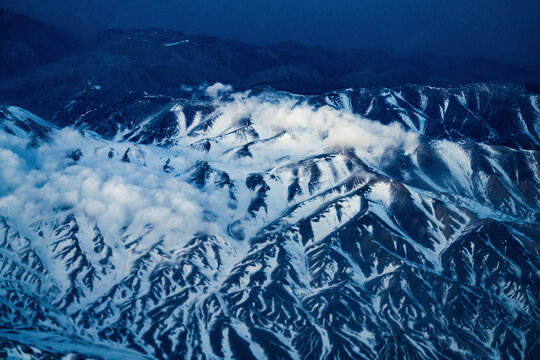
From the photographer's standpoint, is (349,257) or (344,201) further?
(344,201)

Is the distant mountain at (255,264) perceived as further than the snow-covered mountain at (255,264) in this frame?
No

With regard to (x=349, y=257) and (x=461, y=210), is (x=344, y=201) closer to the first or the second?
(x=349, y=257)

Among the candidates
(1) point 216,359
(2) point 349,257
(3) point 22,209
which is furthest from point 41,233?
(2) point 349,257

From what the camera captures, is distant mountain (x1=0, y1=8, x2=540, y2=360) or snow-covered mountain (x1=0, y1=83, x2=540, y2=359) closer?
distant mountain (x1=0, y1=8, x2=540, y2=360)

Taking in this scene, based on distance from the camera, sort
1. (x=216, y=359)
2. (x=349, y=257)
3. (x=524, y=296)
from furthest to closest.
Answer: (x=349, y=257)
(x=524, y=296)
(x=216, y=359)

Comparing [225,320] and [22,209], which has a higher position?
[22,209]

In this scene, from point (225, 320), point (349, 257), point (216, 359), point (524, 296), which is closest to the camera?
point (216, 359)

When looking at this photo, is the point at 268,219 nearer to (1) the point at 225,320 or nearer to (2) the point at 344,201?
(2) the point at 344,201

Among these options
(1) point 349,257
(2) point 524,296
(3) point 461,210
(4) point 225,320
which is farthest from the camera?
(3) point 461,210

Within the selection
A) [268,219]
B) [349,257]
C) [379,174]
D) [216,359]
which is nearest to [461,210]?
[379,174]

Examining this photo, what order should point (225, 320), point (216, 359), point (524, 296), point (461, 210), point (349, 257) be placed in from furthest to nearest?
1. point (461, 210)
2. point (349, 257)
3. point (524, 296)
4. point (225, 320)
5. point (216, 359)
